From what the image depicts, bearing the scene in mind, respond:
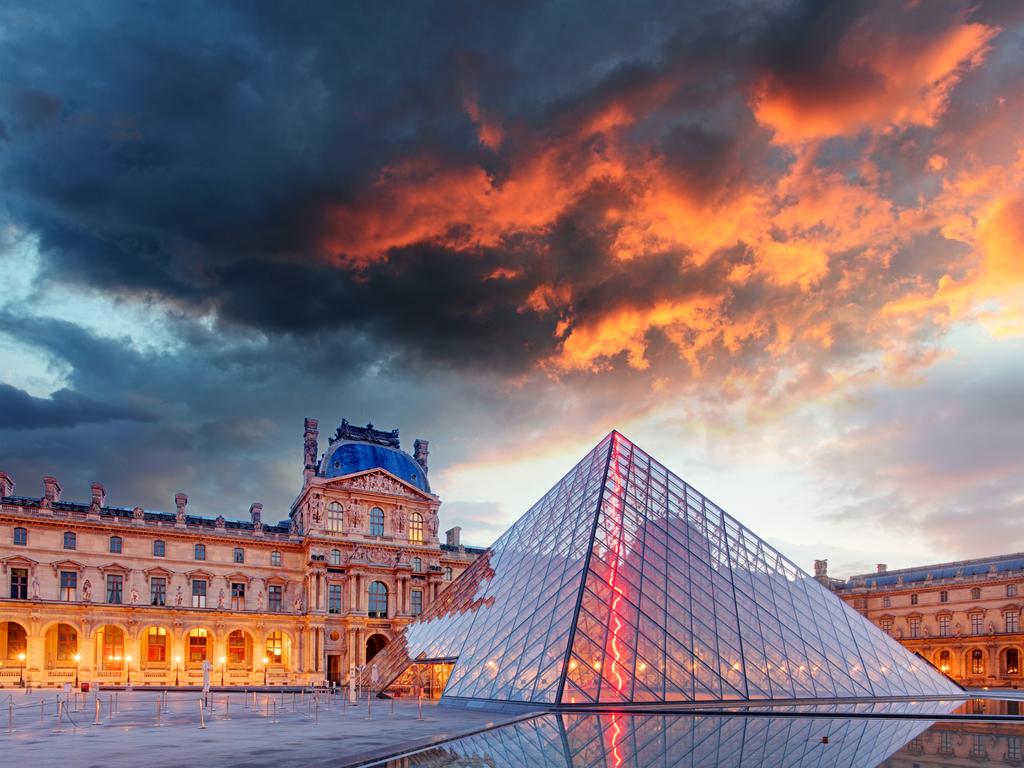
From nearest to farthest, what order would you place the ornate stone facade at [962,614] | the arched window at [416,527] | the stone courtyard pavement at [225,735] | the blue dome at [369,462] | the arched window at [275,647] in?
the stone courtyard pavement at [225,735]
the arched window at [275,647]
the ornate stone facade at [962,614]
the blue dome at [369,462]
the arched window at [416,527]

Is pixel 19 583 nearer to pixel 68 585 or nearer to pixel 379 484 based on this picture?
pixel 68 585

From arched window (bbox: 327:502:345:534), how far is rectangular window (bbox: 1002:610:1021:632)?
52.4 meters

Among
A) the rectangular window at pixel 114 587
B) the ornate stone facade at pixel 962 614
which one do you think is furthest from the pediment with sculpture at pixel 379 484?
the ornate stone facade at pixel 962 614

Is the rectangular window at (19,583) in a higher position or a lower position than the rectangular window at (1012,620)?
higher

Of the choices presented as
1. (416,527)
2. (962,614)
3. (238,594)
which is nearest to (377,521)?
(416,527)

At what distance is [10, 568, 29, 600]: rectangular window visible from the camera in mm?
55656

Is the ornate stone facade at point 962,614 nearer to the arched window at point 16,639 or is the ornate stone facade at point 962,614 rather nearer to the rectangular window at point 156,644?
the rectangular window at point 156,644

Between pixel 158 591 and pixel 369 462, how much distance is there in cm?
1836

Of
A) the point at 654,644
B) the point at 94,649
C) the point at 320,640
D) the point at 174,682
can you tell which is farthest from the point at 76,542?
the point at 654,644

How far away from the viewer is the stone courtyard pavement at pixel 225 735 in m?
14.9

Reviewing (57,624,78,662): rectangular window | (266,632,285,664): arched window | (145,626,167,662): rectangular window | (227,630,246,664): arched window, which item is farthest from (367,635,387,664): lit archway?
(57,624,78,662): rectangular window

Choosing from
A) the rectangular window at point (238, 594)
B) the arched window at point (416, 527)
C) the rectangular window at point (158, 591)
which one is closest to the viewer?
the rectangular window at point (158, 591)

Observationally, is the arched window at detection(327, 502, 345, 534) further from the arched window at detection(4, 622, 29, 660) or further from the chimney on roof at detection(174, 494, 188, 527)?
the arched window at detection(4, 622, 29, 660)

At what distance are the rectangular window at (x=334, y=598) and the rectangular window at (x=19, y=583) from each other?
2002cm
